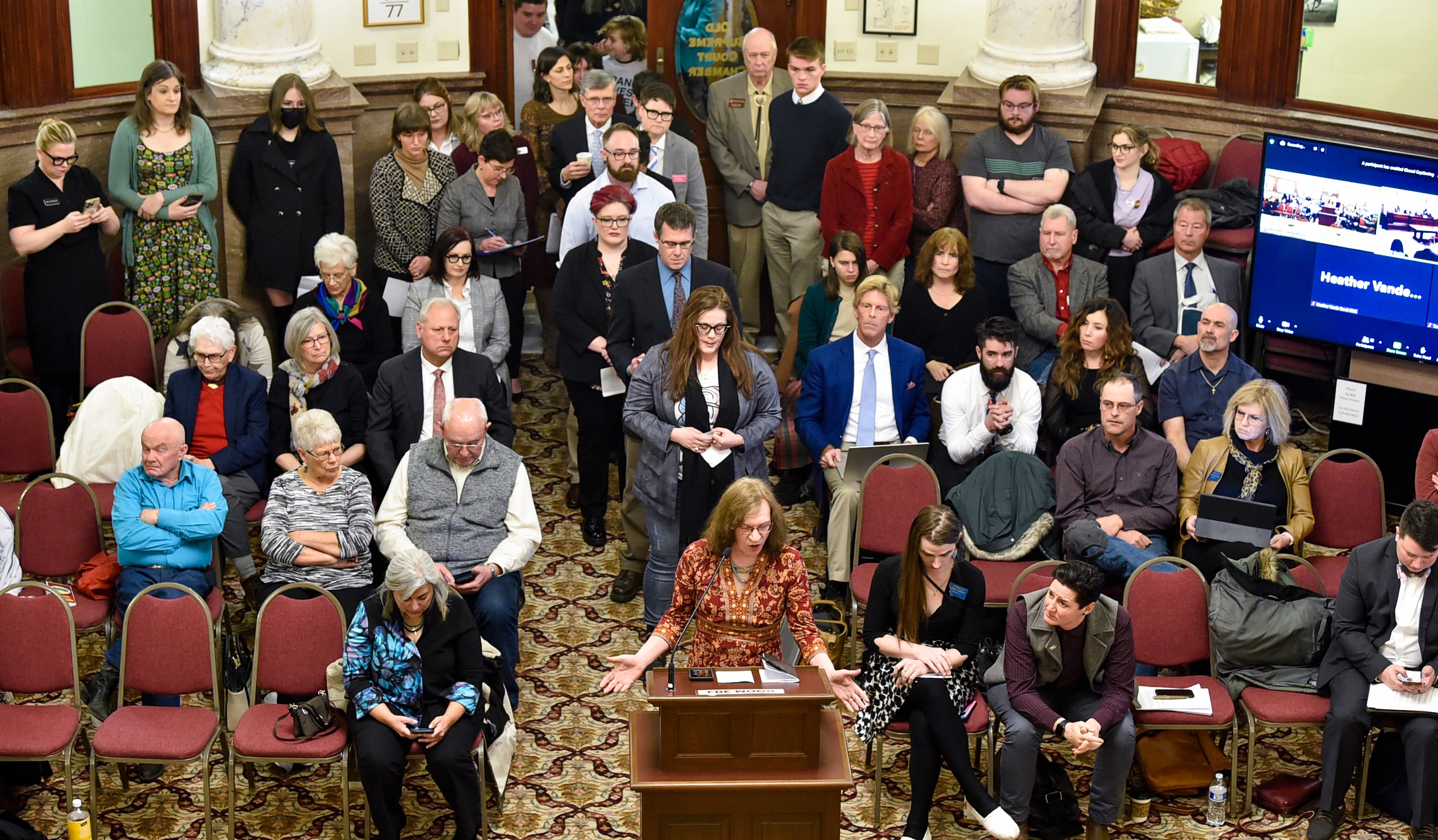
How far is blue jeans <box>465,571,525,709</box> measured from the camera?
6.69m

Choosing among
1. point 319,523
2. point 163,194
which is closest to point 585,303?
point 319,523

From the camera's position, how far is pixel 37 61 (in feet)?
29.2

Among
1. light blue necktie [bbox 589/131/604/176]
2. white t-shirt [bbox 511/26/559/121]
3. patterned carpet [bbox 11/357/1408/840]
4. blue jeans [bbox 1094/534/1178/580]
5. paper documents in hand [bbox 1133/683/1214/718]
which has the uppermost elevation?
white t-shirt [bbox 511/26/559/121]

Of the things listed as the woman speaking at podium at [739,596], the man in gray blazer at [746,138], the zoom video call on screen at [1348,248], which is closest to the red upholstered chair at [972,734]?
the woman speaking at podium at [739,596]

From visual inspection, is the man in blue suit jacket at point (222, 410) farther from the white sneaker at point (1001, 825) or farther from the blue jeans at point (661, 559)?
the white sneaker at point (1001, 825)

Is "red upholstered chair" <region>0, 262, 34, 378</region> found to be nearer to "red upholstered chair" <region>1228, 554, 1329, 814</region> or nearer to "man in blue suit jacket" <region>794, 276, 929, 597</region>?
"man in blue suit jacket" <region>794, 276, 929, 597</region>

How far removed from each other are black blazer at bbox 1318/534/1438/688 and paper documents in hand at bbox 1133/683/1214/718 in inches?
17.8

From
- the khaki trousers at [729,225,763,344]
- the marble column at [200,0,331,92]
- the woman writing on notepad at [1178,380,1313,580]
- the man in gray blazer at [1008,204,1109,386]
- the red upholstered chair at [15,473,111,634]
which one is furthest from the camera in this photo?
the khaki trousers at [729,225,763,344]

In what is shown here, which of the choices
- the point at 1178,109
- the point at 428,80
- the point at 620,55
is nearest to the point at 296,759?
the point at 428,80

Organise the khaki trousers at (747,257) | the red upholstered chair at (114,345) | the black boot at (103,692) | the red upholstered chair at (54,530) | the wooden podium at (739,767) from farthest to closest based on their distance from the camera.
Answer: the khaki trousers at (747,257) < the red upholstered chair at (114,345) < the red upholstered chair at (54,530) < the black boot at (103,692) < the wooden podium at (739,767)

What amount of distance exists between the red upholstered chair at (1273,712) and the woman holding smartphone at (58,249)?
216 inches

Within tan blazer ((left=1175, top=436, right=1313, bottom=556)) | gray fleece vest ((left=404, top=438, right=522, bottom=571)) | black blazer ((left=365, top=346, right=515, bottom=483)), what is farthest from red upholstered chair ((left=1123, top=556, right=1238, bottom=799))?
black blazer ((left=365, top=346, right=515, bottom=483))

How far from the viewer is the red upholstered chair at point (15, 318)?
851cm

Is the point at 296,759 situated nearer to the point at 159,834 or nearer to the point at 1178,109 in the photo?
the point at 159,834
